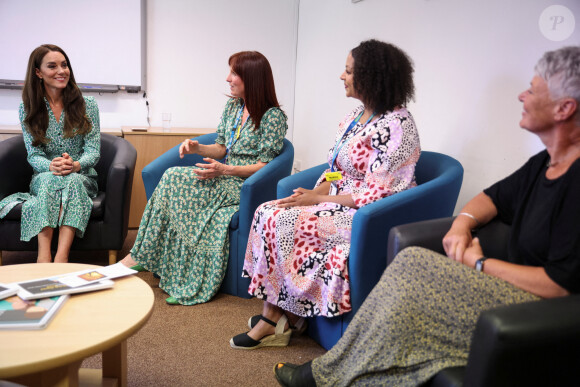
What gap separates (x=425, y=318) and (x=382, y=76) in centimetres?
133

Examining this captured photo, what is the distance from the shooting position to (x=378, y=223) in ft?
7.03

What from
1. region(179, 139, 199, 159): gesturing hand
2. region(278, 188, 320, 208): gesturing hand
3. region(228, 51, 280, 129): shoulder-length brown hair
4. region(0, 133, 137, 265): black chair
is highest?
region(228, 51, 280, 129): shoulder-length brown hair

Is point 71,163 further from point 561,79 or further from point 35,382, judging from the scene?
point 561,79

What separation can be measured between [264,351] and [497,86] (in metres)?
1.64

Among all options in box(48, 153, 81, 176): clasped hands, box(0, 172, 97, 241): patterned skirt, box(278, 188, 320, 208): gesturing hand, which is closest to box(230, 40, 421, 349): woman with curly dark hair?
box(278, 188, 320, 208): gesturing hand

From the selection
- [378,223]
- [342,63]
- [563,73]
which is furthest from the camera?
[342,63]

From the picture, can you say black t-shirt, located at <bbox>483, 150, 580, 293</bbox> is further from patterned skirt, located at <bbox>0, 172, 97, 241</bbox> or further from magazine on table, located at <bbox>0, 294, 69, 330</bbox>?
patterned skirt, located at <bbox>0, 172, 97, 241</bbox>

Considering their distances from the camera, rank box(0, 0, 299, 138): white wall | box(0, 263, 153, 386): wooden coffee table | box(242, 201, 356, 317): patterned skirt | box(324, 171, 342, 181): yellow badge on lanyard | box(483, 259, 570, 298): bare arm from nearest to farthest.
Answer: box(0, 263, 153, 386): wooden coffee table → box(483, 259, 570, 298): bare arm → box(242, 201, 356, 317): patterned skirt → box(324, 171, 342, 181): yellow badge on lanyard → box(0, 0, 299, 138): white wall

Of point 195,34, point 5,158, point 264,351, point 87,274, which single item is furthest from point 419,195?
point 195,34

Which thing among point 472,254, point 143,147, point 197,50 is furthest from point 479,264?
point 197,50

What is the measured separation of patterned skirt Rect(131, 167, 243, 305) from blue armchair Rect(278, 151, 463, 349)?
0.77 meters

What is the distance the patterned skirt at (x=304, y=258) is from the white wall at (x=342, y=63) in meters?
0.83

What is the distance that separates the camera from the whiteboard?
418cm

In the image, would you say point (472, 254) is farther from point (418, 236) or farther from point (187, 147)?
point (187, 147)
